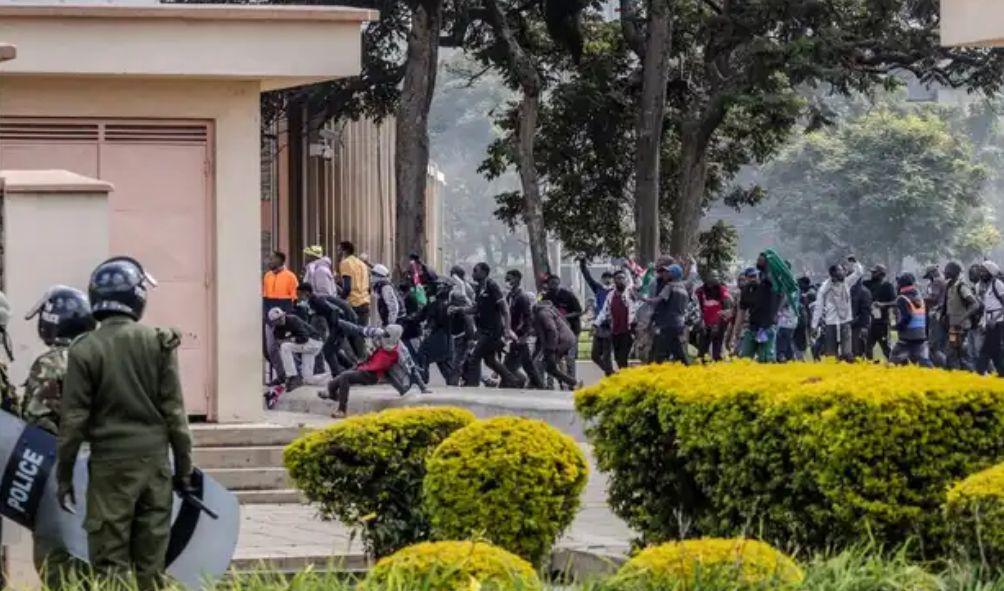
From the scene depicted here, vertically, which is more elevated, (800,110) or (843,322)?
(800,110)

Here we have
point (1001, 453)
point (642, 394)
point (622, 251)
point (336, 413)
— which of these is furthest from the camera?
point (622, 251)

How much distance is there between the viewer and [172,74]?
17828 millimetres

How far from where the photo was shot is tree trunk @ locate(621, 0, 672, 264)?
35.2m

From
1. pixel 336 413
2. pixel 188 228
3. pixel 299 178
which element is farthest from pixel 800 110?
pixel 188 228

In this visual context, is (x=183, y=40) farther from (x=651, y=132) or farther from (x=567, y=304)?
(x=651, y=132)

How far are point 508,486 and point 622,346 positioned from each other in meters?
16.8

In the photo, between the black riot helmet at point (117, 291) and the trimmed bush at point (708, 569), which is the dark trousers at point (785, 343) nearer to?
the black riot helmet at point (117, 291)

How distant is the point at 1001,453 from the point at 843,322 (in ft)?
66.3

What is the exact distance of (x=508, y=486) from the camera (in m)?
10.4

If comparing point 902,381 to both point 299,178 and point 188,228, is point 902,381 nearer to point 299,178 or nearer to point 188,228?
point 188,228

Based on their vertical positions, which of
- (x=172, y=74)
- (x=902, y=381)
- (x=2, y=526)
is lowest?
(x=2, y=526)

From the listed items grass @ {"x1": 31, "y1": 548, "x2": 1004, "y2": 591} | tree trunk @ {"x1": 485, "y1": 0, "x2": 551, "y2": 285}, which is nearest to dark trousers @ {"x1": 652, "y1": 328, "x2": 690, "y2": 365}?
tree trunk @ {"x1": 485, "y1": 0, "x2": 551, "y2": 285}

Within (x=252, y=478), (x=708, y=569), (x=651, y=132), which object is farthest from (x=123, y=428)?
(x=651, y=132)

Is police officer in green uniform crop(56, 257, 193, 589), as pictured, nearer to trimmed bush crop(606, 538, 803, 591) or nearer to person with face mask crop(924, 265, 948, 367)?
trimmed bush crop(606, 538, 803, 591)
